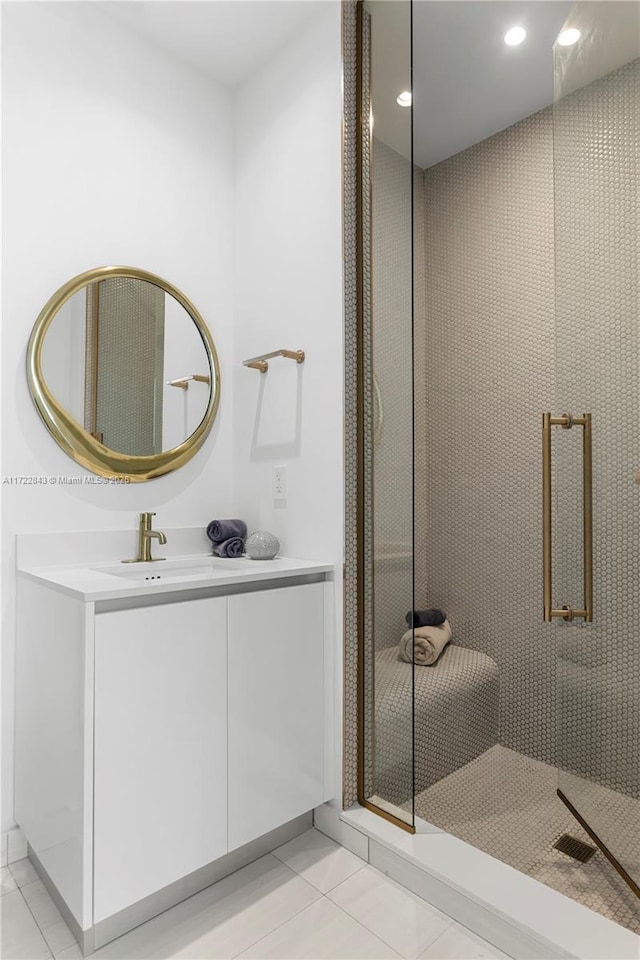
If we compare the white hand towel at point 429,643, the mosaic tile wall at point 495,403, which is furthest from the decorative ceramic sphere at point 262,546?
the mosaic tile wall at point 495,403

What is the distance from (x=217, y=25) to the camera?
1.99m

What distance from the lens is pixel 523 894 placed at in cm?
134

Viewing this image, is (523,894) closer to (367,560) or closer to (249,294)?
(367,560)

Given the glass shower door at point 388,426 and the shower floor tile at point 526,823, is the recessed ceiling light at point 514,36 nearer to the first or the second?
the glass shower door at point 388,426

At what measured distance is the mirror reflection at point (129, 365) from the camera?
1818 millimetres

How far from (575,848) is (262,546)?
1.26 meters

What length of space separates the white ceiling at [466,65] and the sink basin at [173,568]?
1412 mm

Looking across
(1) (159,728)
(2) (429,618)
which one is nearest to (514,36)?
(2) (429,618)

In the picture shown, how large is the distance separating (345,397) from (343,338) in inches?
7.3

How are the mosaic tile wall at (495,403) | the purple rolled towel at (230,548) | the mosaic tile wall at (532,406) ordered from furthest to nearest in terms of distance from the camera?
the mosaic tile wall at (495,403), the purple rolled towel at (230,548), the mosaic tile wall at (532,406)

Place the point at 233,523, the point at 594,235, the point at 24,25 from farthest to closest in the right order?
the point at 233,523
the point at 24,25
the point at 594,235

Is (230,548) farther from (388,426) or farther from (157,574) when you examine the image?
(388,426)

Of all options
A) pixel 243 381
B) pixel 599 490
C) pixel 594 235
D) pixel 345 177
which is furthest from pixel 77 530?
pixel 594 235

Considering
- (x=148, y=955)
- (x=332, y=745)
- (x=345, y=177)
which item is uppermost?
(x=345, y=177)
